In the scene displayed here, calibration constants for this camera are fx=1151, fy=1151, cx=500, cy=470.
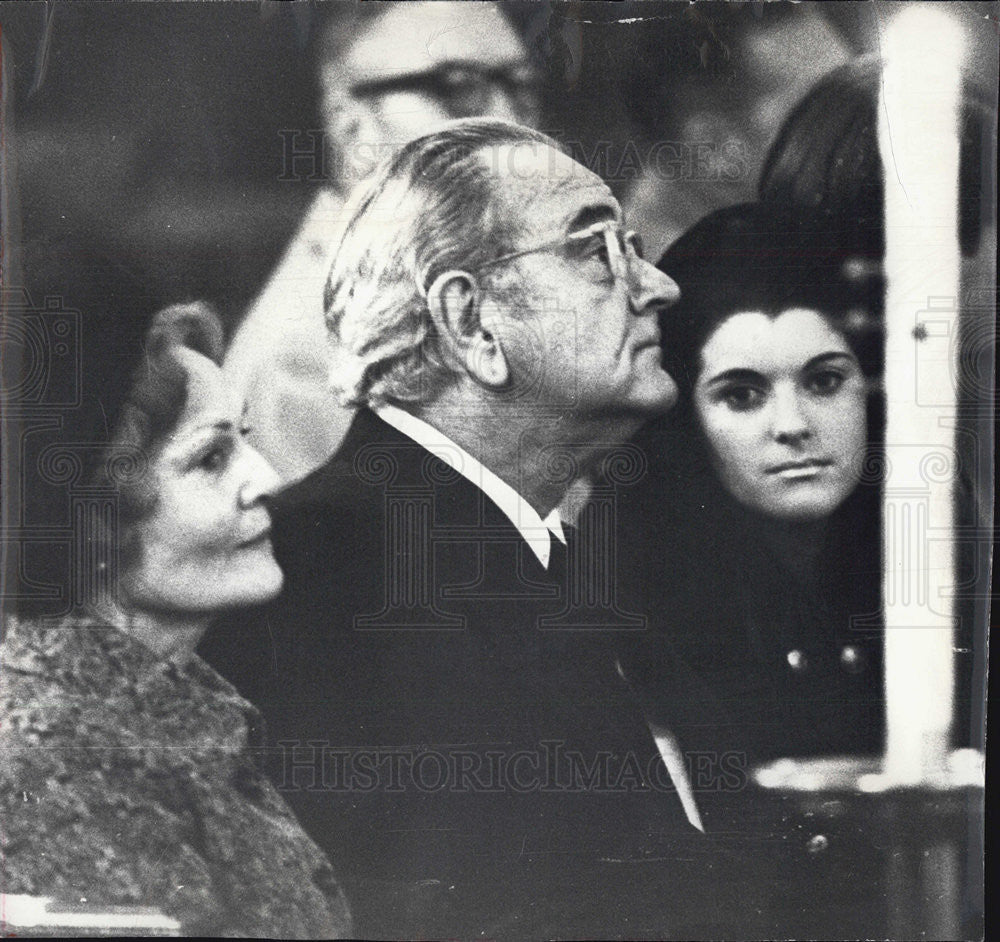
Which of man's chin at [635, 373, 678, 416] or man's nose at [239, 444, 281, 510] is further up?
man's chin at [635, 373, 678, 416]

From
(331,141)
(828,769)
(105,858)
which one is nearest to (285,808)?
(105,858)

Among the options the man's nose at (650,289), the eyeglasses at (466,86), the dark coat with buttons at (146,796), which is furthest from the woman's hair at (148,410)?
the man's nose at (650,289)

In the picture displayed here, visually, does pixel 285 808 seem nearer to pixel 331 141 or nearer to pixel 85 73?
pixel 331 141

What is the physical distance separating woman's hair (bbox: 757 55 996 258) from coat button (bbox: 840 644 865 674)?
956mm

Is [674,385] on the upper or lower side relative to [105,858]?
upper

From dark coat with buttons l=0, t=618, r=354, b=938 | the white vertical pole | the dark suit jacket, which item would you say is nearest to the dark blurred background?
the white vertical pole

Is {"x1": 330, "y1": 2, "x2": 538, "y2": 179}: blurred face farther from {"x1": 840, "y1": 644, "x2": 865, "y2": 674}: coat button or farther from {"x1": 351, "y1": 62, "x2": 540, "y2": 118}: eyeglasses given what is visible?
{"x1": 840, "y1": 644, "x2": 865, "y2": 674}: coat button

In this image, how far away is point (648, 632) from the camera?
2793mm

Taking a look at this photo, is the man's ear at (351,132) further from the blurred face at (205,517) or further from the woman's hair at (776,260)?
the woman's hair at (776,260)

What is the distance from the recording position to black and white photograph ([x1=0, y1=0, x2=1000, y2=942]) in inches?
110

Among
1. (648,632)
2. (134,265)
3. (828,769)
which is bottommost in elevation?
(828,769)

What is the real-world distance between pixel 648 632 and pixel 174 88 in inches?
69.5

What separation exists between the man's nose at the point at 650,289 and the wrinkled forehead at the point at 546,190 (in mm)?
162

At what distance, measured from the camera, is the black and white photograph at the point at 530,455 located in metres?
2.79
